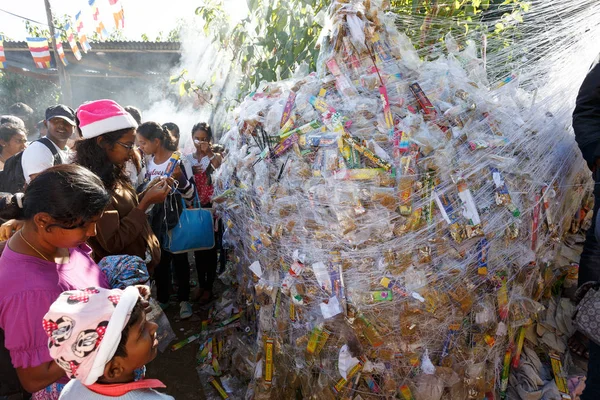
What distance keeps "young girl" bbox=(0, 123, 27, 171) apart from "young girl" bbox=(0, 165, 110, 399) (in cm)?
287

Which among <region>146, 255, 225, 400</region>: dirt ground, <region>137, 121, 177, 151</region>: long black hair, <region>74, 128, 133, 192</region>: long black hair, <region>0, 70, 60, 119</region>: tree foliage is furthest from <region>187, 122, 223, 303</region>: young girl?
<region>0, 70, 60, 119</region>: tree foliage

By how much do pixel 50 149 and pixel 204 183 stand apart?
1.30 meters

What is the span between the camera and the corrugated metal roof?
955 centimetres

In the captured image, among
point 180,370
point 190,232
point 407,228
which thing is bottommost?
point 180,370

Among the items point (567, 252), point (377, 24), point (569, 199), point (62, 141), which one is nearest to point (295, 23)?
point (377, 24)

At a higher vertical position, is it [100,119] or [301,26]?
[301,26]

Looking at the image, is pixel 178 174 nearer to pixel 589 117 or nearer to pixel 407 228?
pixel 407 228

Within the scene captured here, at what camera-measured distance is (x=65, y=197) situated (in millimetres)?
1393

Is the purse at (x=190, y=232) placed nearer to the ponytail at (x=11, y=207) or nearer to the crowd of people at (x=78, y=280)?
the crowd of people at (x=78, y=280)

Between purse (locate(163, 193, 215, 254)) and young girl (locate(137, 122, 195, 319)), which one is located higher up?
young girl (locate(137, 122, 195, 319))

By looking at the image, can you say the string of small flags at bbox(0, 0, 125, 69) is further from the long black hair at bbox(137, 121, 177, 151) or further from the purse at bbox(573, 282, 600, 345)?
the purse at bbox(573, 282, 600, 345)

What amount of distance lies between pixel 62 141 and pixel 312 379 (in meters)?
2.63

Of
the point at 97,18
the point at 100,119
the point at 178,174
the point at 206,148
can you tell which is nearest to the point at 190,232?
the point at 178,174

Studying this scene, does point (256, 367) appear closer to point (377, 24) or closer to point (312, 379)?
point (312, 379)
